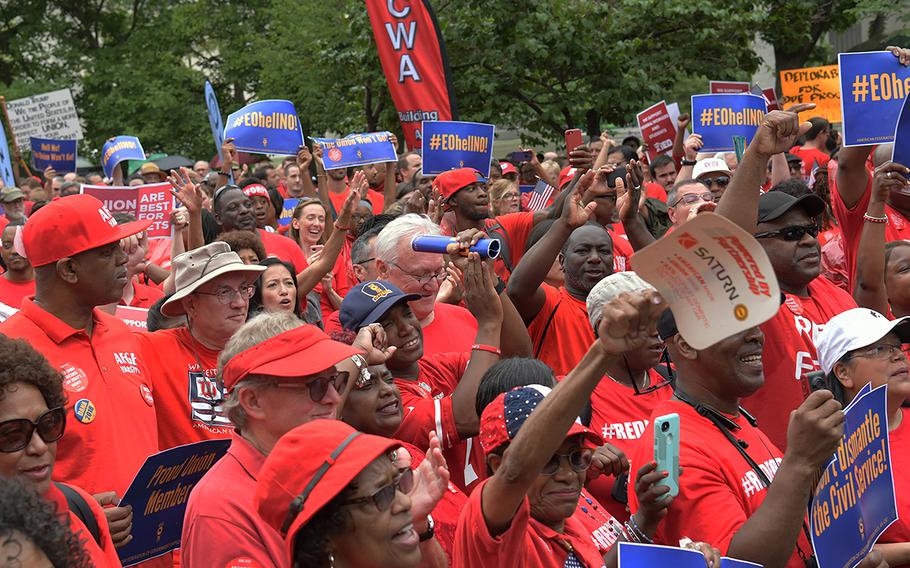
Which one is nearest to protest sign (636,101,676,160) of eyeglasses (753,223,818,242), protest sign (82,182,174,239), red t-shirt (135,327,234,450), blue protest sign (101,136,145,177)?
blue protest sign (101,136,145,177)

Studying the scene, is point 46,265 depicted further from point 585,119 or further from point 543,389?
point 585,119

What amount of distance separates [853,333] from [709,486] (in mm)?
1203

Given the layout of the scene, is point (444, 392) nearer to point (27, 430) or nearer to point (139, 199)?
point (27, 430)

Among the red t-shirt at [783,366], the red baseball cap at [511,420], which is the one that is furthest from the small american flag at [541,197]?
the red baseball cap at [511,420]

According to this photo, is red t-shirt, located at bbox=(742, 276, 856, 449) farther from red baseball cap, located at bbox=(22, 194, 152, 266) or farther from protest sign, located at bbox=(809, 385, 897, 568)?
red baseball cap, located at bbox=(22, 194, 152, 266)

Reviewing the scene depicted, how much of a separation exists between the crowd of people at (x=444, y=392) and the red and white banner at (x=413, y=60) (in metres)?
5.93

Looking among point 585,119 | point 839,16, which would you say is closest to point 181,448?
point 585,119

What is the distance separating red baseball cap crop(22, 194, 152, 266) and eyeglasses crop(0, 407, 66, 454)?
1367 mm

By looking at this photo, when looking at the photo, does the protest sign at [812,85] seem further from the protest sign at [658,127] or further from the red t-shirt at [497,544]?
the red t-shirt at [497,544]

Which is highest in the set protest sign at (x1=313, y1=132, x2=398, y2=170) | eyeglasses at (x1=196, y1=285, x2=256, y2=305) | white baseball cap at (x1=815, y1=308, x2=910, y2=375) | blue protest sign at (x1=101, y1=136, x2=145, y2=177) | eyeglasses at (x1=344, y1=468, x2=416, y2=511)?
eyeglasses at (x1=344, y1=468, x2=416, y2=511)

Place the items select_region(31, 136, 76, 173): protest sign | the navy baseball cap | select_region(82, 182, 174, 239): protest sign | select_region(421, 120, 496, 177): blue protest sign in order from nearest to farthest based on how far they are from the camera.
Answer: the navy baseball cap
select_region(82, 182, 174, 239): protest sign
select_region(421, 120, 496, 177): blue protest sign
select_region(31, 136, 76, 173): protest sign

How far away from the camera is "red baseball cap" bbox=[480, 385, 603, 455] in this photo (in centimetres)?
371

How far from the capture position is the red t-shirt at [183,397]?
15.8 ft

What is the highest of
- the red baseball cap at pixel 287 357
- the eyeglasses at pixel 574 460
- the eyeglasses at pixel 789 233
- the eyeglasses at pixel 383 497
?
the red baseball cap at pixel 287 357
